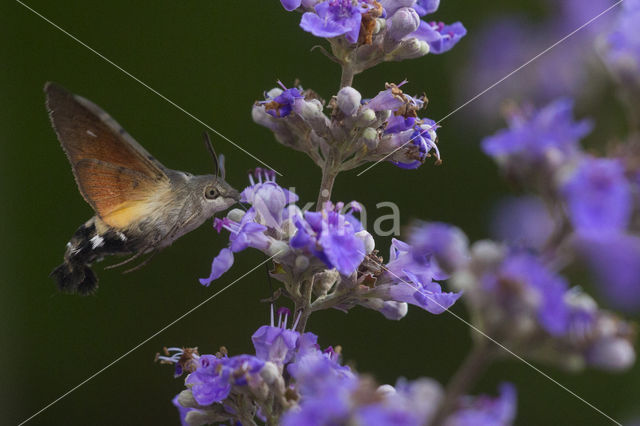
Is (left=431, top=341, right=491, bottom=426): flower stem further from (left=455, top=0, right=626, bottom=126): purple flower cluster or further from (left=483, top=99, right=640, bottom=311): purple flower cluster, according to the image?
(left=455, top=0, right=626, bottom=126): purple flower cluster

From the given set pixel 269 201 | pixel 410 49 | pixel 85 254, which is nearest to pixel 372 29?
pixel 410 49

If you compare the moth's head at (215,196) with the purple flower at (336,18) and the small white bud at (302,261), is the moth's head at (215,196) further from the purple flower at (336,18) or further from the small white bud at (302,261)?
the purple flower at (336,18)

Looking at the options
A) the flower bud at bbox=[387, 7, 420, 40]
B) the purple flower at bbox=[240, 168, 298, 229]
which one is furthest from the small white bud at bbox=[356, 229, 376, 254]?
the flower bud at bbox=[387, 7, 420, 40]

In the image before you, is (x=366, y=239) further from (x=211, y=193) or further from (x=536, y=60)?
(x=536, y=60)

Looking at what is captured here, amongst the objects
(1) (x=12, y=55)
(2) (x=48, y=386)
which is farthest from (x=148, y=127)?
(2) (x=48, y=386)

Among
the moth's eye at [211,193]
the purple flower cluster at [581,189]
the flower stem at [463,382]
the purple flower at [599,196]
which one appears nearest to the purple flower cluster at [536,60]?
the purple flower cluster at [581,189]
